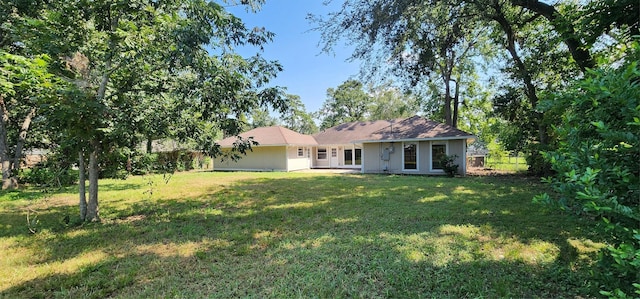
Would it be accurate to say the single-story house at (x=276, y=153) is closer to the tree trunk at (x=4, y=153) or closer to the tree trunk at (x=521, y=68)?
the tree trunk at (x=4, y=153)

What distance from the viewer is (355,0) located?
7535mm

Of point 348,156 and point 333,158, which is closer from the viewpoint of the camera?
point 348,156

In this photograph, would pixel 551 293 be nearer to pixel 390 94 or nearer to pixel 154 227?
pixel 154 227

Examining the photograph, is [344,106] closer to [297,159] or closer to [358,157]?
[358,157]

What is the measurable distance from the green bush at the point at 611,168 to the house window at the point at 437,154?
14.7 meters

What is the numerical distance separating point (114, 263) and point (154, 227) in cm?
189

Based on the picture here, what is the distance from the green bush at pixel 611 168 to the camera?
1.67 metres

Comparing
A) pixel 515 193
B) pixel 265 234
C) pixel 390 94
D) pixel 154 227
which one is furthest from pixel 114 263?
pixel 390 94

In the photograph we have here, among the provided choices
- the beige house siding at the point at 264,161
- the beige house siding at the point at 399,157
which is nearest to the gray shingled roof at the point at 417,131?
the beige house siding at the point at 399,157

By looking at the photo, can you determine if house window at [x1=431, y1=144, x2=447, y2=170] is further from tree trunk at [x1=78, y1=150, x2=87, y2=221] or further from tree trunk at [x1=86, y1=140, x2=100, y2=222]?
tree trunk at [x1=78, y1=150, x2=87, y2=221]

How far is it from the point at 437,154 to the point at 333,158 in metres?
9.02

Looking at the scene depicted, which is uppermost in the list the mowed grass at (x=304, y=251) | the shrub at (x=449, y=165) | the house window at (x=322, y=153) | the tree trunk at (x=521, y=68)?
the tree trunk at (x=521, y=68)

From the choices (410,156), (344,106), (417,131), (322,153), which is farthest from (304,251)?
(344,106)

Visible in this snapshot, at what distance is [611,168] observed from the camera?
1784mm
